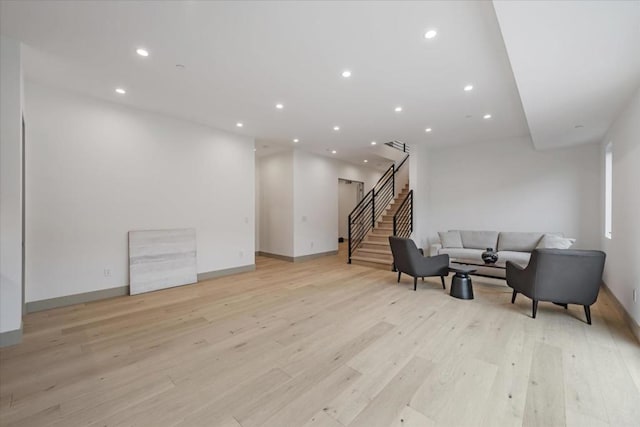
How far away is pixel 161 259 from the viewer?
4883 millimetres

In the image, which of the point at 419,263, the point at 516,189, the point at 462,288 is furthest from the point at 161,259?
Answer: the point at 516,189

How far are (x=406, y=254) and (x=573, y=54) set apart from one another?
3.32m

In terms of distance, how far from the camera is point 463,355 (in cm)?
257

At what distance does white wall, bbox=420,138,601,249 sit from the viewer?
19.2 ft

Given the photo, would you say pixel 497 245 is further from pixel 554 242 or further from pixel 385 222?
pixel 385 222

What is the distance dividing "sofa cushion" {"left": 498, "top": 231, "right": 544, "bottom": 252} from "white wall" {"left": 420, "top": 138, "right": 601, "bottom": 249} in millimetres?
503

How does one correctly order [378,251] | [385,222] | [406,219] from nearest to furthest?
[378,251], [406,219], [385,222]

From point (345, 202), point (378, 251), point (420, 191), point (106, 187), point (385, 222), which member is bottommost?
Answer: point (378, 251)

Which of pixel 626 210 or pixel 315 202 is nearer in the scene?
pixel 626 210

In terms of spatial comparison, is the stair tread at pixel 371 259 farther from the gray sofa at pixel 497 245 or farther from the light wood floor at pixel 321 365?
the light wood floor at pixel 321 365

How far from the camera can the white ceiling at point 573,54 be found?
1916 millimetres

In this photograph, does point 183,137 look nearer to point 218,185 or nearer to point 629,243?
point 218,185

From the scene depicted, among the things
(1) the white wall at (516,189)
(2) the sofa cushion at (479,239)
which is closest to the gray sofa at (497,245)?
(2) the sofa cushion at (479,239)

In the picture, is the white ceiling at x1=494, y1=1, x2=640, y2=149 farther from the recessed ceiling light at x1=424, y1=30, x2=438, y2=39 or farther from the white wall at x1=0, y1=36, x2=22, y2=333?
the white wall at x1=0, y1=36, x2=22, y2=333
